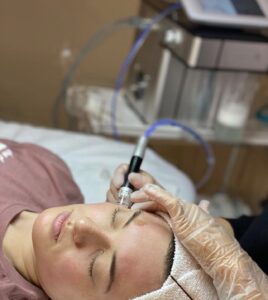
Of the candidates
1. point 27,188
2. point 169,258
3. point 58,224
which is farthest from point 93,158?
point 169,258

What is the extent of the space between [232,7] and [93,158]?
0.77 metres

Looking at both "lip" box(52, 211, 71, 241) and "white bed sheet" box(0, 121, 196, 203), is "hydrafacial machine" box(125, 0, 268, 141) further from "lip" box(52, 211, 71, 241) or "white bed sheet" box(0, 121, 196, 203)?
"lip" box(52, 211, 71, 241)

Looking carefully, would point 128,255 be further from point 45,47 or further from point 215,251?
point 45,47

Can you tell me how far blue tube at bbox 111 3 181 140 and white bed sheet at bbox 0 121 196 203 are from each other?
0.16 meters

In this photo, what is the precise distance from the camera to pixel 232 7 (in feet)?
5.95

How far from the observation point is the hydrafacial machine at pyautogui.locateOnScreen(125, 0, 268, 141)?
5.79 ft

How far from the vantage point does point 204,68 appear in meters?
1.79

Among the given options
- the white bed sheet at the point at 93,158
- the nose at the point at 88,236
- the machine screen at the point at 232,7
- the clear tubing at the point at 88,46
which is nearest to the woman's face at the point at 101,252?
the nose at the point at 88,236

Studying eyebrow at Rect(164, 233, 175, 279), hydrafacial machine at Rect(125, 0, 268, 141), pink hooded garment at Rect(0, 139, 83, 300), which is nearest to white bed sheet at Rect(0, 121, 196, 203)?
pink hooded garment at Rect(0, 139, 83, 300)

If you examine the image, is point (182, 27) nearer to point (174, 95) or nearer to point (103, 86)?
point (174, 95)

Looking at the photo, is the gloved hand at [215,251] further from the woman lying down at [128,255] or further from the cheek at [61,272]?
the cheek at [61,272]

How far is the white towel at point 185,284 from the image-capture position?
917mm

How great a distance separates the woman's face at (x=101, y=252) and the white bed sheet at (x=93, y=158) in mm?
481

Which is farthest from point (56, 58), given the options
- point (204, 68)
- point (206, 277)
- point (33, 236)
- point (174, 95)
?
point (206, 277)
